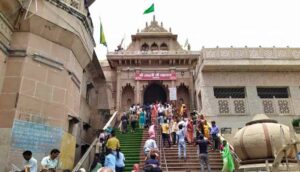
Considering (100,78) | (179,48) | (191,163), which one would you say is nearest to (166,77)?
(179,48)

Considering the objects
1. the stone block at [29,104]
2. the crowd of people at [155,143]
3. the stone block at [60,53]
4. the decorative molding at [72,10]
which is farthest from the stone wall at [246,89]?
the stone block at [29,104]

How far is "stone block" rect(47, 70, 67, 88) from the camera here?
907cm

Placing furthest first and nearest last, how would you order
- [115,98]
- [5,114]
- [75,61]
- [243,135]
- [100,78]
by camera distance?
[115,98], [100,78], [75,61], [243,135], [5,114]

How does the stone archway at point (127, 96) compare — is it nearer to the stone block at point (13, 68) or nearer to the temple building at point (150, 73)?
the temple building at point (150, 73)

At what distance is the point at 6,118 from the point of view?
784 centimetres

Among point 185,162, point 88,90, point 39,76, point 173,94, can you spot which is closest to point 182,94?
point 173,94

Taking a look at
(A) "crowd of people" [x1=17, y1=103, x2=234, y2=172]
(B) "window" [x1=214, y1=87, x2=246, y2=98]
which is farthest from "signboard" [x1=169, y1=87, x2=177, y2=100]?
(B) "window" [x1=214, y1=87, x2=246, y2=98]

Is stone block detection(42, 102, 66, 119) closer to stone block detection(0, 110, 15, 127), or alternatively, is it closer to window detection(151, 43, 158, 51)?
stone block detection(0, 110, 15, 127)

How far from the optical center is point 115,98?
77.5 ft

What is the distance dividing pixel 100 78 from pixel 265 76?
12013mm

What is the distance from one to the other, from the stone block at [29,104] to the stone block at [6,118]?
10.5 inches

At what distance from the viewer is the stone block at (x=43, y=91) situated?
8.62 metres

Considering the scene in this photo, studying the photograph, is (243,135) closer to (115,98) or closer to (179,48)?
(115,98)

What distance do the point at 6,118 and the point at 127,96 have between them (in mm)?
16632
